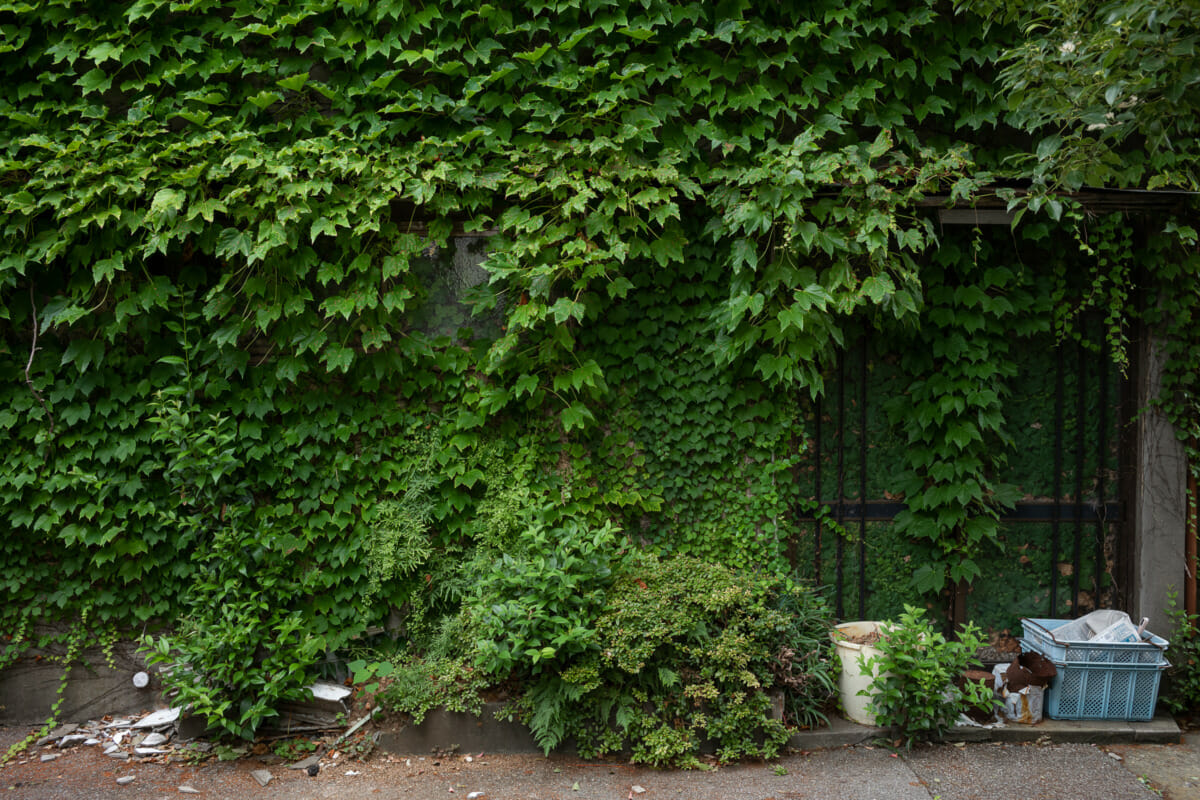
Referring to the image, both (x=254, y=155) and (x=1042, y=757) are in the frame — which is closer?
(x=1042, y=757)

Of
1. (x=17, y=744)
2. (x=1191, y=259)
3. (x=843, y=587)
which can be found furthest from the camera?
(x=843, y=587)

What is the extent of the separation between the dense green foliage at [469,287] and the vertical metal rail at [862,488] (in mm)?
291

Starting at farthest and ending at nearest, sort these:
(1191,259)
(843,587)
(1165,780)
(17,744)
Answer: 1. (843,587)
2. (1191,259)
3. (17,744)
4. (1165,780)

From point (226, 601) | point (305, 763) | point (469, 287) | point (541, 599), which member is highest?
point (469, 287)

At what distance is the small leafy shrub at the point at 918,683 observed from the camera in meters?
3.93

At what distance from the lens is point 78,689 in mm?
4691

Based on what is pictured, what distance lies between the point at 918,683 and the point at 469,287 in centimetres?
356

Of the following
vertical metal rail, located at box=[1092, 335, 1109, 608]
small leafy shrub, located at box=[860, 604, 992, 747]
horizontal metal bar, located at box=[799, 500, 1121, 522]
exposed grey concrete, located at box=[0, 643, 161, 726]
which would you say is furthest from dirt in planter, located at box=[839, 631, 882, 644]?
exposed grey concrete, located at box=[0, 643, 161, 726]

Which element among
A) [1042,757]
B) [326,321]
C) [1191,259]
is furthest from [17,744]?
[1191,259]

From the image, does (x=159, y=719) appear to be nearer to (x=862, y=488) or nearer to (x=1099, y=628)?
(x=862, y=488)

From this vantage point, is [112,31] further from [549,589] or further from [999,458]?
[999,458]

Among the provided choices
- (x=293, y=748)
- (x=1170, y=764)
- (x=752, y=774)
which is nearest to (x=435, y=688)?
(x=293, y=748)

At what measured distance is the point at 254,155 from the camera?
4406 mm

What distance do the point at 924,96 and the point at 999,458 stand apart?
240cm
